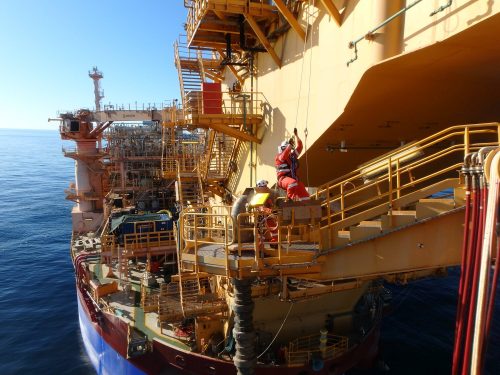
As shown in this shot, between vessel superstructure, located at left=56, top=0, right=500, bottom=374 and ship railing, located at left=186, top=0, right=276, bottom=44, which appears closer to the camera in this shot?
vessel superstructure, located at left=56, top=0, right=500, bottom=374

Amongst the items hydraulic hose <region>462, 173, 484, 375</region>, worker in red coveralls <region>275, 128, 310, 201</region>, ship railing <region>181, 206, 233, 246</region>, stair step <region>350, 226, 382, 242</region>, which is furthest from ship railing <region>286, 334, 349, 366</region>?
hydraulic hose <region>462, 173, 484, 375</region>

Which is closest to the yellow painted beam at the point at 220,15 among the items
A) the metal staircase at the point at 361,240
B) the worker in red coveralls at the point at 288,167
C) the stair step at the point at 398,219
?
the worker in red coveralls at the point at 288,167

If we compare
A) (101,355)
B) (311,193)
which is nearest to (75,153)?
(101,355)

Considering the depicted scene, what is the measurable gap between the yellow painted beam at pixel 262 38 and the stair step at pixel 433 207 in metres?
7.55

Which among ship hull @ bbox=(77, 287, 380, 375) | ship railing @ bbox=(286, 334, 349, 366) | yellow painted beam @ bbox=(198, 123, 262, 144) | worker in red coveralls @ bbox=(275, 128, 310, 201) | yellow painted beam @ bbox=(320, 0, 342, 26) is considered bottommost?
ship hull @ bbox=(77, 287, 380, 375)

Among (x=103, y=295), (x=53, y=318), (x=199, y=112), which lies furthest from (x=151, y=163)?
(x=199, y=112)

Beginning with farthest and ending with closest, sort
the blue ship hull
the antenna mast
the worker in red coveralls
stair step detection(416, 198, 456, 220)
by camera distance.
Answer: the antenna mast, the blue ship hull, the worker in red coveralls, stair step detection(416, 198, 456, 220)

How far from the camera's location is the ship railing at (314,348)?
35.8ft

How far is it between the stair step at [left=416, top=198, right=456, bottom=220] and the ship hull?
694 cm

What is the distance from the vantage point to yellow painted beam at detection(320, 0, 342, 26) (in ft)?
28.1

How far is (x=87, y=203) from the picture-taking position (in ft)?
91.9

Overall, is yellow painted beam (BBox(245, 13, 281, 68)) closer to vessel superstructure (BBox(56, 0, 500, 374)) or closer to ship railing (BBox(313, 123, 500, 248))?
vessel superstructure (BBox(56, 0, 500, 374))

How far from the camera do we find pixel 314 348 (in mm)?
11477

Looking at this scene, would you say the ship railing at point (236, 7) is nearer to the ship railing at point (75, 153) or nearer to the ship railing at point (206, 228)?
the ship railing at point (206, 228)
